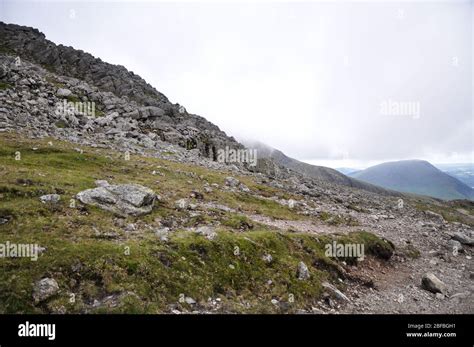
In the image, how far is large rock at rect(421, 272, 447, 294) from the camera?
19297mm

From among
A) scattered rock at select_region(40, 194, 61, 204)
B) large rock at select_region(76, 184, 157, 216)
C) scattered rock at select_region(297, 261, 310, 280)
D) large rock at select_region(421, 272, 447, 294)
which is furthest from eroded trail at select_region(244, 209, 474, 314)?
scattered rock at select_region(40, 194, 61, 204)

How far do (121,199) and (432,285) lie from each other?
23.1m

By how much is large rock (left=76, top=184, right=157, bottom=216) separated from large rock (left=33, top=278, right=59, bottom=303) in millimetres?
8044

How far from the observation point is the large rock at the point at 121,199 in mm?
20094

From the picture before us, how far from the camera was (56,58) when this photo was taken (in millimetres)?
116625

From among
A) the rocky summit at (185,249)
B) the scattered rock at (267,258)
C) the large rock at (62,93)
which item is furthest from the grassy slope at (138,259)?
the large rock at (62,93)

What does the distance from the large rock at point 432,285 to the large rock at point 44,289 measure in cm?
2271

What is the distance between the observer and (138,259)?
1420cm

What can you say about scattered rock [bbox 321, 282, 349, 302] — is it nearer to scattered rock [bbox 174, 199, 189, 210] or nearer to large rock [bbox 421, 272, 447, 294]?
→ large rock [bbox 421, 272, 447, 294]

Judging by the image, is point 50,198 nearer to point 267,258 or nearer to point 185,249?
point 185,249

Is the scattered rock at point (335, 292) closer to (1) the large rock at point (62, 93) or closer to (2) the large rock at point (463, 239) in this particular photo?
(2) the large rock at point (463, 239)

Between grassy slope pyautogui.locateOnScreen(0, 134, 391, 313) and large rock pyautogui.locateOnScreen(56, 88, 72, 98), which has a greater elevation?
large rock pyautogui.locateOnScreen(56, 88, 72, 98)
